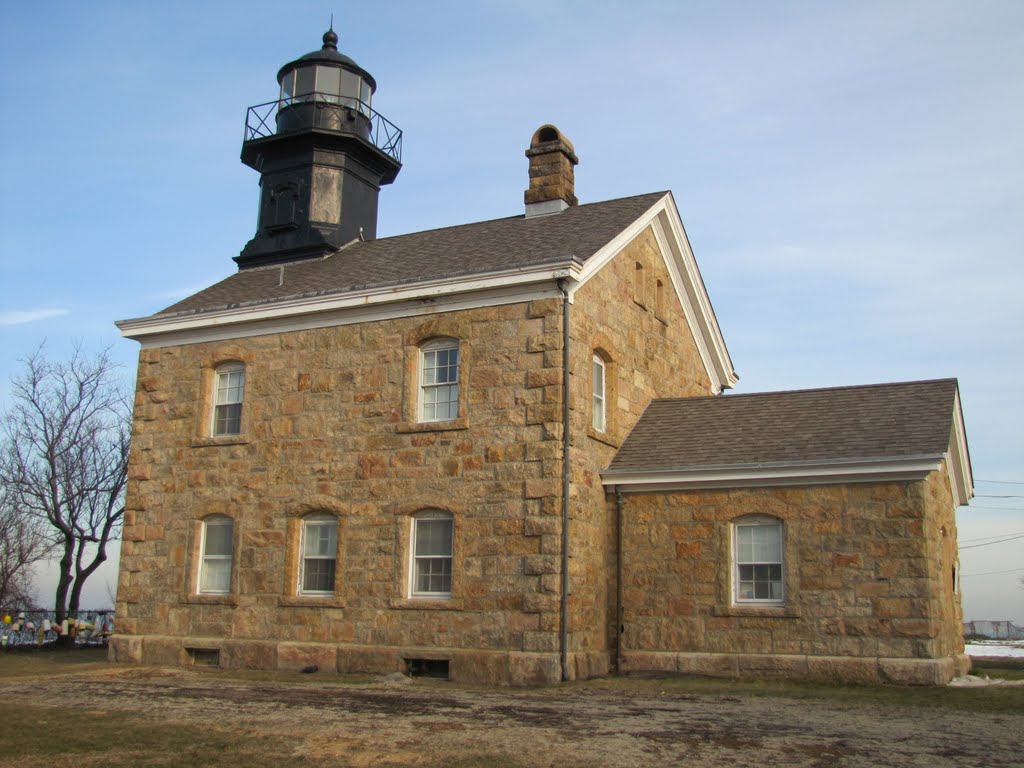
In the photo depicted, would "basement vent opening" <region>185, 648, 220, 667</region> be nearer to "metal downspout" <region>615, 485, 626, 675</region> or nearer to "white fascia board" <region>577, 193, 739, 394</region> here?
"metal downspout" <region>615, 485, 626, 675</region>

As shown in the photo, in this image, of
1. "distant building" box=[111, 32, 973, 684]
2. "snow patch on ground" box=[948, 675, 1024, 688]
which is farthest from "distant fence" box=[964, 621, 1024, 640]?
"snow patch on ground" box=[948, 675, 1024, 688]

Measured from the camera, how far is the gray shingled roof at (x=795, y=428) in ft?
47.0

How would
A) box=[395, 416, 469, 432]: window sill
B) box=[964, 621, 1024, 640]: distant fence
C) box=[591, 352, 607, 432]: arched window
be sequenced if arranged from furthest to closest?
box=[964, 621, 1024, 640]: distant fence → box=[591, 352, 607, 432]: arched window → box=[395, 416, 469, 432]: window sill

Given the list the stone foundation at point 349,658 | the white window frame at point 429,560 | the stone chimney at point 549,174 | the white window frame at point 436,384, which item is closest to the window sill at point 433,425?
the white window frame at point 436,384

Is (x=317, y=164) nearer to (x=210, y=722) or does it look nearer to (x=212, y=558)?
(x=212, y=558)

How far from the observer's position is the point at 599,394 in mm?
16328

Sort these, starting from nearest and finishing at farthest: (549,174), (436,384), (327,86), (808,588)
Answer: (808,588) → (436,384) → (549,174) → (327,86)

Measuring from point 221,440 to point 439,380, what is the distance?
4017 mm

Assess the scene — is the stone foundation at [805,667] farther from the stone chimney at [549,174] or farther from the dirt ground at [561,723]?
the stone chimney at [549,174]

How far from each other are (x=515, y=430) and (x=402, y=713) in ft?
17.6

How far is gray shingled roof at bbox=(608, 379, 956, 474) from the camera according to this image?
1431 centimetres

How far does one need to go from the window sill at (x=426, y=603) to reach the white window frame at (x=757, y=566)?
387cm

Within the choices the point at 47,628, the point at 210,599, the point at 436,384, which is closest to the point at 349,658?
the point at 210,599

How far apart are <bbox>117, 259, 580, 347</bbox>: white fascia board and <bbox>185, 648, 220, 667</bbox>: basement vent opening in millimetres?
5093
